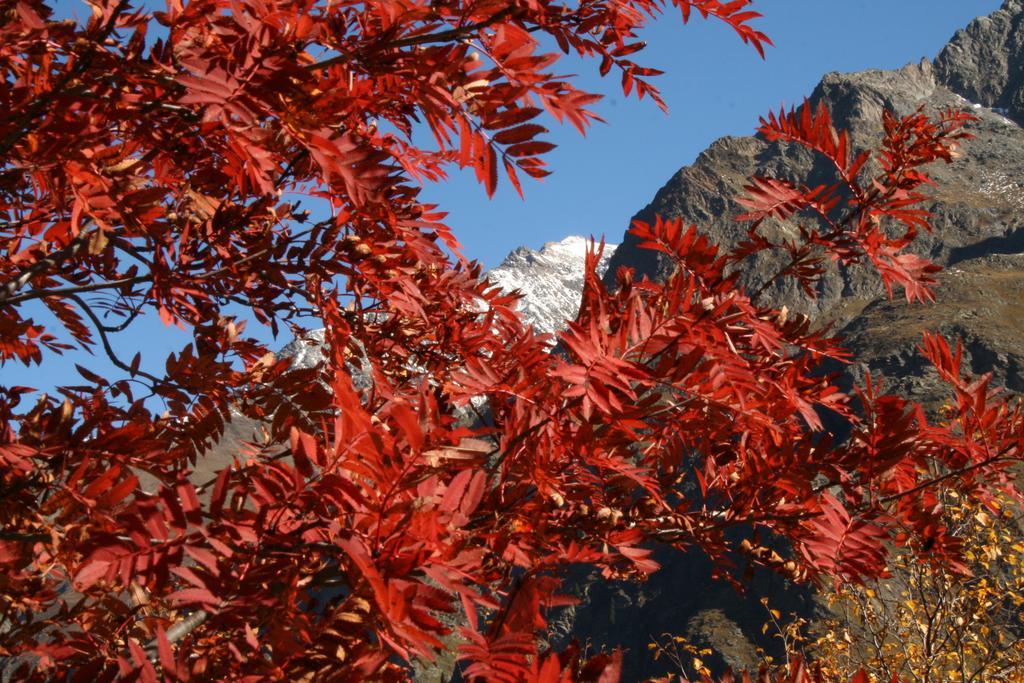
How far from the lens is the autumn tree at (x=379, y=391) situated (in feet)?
4.25

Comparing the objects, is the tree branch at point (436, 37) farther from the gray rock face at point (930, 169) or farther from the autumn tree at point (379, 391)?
the gray rock face at point (930, 169)

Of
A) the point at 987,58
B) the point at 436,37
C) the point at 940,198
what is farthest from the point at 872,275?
the point at 436,37

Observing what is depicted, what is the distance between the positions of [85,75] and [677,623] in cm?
6957

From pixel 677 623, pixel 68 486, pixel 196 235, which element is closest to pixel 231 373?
pixel 196 235

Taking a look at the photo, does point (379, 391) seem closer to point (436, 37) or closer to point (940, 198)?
point (436, 37)

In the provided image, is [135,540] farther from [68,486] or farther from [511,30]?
[511,30]

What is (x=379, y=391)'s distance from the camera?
5.52 ft

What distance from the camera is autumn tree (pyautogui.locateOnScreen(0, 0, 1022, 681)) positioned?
1.29 meters

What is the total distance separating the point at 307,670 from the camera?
1.45 m

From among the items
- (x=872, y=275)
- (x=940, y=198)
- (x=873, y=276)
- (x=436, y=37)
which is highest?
(x=940, y=198)

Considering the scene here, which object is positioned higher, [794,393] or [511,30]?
[511,30]

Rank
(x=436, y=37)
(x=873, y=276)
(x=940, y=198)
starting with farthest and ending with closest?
(x=873, y=276), (x=940, y=198), (x=436, y=37)

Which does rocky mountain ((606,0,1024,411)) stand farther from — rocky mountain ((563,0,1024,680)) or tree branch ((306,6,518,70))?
tree branch ((306,6,518,70))

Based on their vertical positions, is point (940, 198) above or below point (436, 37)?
above
